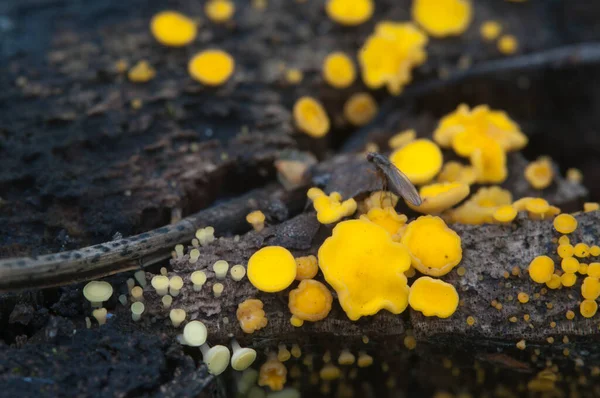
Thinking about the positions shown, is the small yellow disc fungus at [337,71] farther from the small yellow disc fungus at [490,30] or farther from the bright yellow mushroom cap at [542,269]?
the bright yellow mushroom cap at [542,269]

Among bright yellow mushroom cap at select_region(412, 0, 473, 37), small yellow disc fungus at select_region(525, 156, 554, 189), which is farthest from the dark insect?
bright yellow mushroom cap at select_region(412, 0, 473, 37)

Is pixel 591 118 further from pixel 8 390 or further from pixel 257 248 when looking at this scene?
pixel 8 390

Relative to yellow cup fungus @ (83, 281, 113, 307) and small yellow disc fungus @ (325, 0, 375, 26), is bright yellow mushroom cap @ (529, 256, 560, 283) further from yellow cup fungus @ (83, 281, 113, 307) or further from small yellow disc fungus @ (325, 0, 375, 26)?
small yellow disc fungus @ (325, 0, 375, 26)

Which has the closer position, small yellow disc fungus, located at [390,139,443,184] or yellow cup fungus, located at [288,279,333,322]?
yellow cup fungus, located at [288,279,333,322]

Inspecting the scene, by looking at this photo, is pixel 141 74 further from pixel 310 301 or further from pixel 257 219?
pixel 310 301

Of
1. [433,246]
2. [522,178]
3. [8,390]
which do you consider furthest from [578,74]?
[8,390]

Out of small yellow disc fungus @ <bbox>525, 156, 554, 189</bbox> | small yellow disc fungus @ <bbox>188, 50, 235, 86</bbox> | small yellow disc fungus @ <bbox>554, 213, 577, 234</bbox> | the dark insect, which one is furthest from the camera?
small yellow disc fungus @ <bbox>188, 50, 235, 86</bbox>
